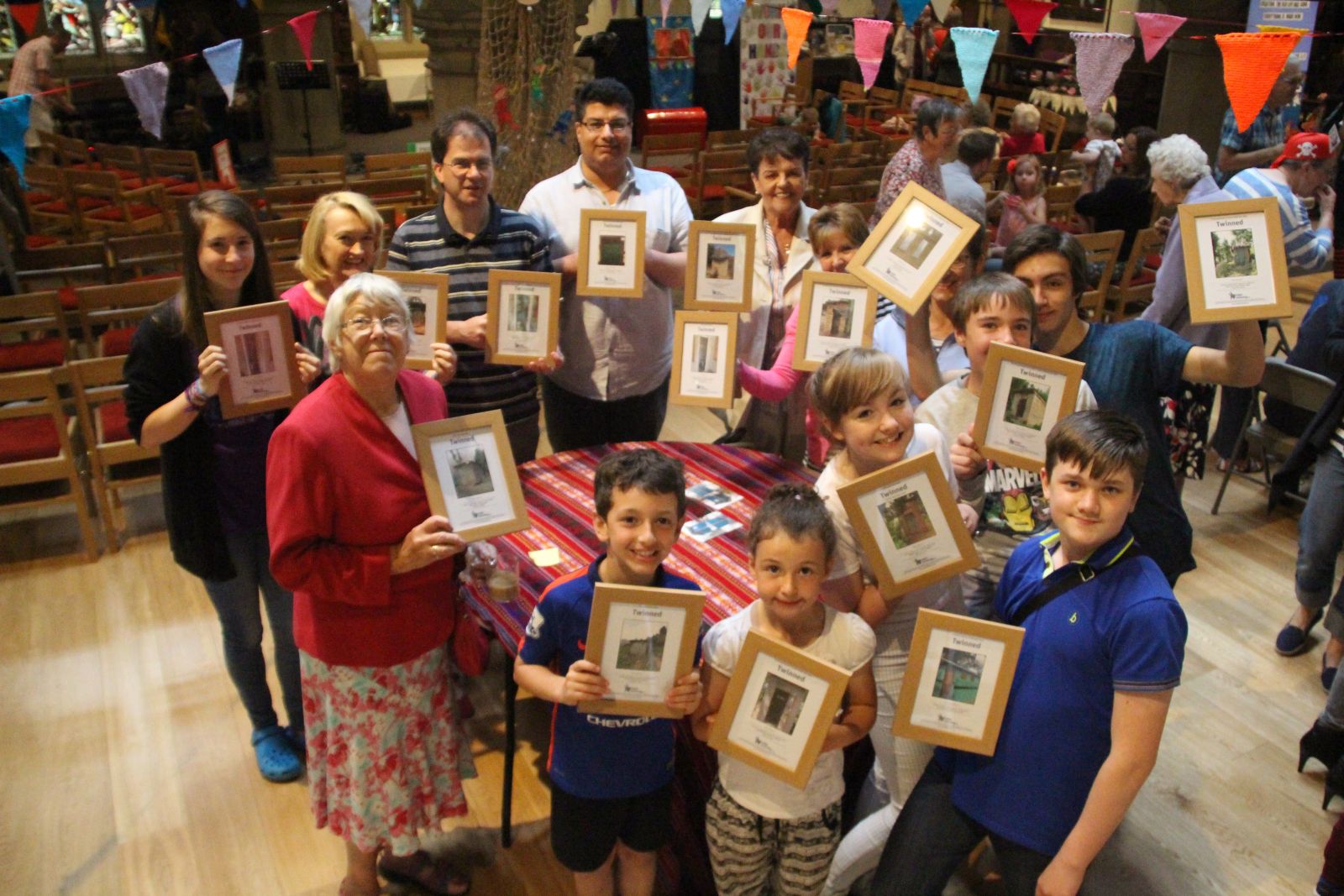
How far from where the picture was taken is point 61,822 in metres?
3.03

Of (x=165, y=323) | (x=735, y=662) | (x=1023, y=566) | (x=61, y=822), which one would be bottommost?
(x=61, y=822)

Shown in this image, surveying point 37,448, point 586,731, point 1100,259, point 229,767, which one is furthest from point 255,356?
point 1100,259

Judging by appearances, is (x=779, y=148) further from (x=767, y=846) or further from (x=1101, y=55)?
(x=767, y=846)

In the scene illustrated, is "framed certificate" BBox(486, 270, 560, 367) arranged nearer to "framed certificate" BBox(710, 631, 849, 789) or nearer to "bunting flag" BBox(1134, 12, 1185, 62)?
"framed certificate" BBox(710, 631, 849, 789)

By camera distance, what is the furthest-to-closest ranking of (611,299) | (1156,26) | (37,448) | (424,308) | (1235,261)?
(37,448)
(1156,26)
(611,299)
(424,308)
(1235,261)

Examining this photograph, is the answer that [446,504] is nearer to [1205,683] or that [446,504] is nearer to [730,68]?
[1205,683]

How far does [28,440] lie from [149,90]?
60.2 inches

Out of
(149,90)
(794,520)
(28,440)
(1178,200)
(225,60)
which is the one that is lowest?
(28,440)

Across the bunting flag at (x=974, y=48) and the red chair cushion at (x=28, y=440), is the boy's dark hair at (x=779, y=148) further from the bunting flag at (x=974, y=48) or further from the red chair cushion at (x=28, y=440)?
the red chair cushion at (x=28, y=440)

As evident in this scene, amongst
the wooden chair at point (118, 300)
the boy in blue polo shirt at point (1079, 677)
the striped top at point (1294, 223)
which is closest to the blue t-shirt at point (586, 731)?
the boy in blue polo shirt at point (1079, 677)

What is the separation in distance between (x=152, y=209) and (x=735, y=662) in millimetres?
7029

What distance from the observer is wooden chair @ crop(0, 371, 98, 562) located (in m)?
4.11

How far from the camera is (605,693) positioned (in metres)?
2.02

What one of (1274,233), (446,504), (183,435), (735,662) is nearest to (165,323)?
(183,435)
